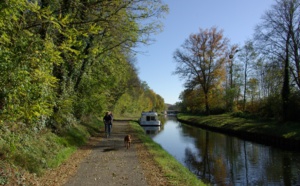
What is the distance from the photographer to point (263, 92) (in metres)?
53.1

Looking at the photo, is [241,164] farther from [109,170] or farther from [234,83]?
[234,83]

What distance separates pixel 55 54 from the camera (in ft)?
22.4

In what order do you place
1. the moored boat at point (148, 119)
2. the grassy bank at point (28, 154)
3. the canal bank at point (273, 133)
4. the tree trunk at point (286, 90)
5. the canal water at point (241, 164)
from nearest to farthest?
A: the grassy bank at point (28, 154) < the canal water at point (241, 164) < the canal bank at point (273, 133) < the tree trunk at point (286, 90) < the moored boat at point (148, 119)

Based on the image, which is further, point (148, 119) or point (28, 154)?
point (148, 119)

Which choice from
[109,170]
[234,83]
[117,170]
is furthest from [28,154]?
[234,83]

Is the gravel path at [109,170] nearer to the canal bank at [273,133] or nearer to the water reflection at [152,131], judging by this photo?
the canal bank at [273,133]

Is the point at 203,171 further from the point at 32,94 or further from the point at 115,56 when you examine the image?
the point at 32,94

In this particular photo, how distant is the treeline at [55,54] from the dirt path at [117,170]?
2.25 m

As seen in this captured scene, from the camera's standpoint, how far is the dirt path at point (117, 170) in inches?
353

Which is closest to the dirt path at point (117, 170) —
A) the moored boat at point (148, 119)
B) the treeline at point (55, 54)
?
the treeline at point (55, 54)

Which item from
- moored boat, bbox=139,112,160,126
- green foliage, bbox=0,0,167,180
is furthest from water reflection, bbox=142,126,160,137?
green foliage, bbox=0,0,167,180

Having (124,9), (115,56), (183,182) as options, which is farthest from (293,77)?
(183,182)

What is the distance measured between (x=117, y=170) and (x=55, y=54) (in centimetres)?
524

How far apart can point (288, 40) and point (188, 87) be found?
2969 centimetres
